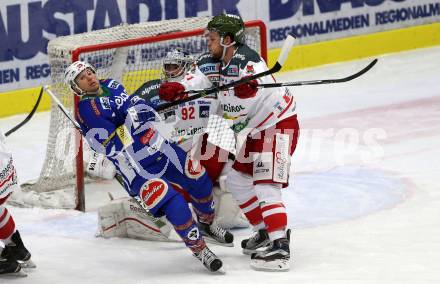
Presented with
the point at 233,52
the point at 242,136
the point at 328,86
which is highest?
the point at 233,52

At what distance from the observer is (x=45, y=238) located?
6621mm

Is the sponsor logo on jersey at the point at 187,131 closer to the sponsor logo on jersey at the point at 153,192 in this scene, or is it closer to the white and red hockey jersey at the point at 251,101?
the white and red hockey jersey at the point at 251,101

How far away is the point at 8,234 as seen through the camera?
231 inches

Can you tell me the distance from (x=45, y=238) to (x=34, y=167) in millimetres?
1566

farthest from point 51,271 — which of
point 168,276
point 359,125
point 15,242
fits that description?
point 359,125

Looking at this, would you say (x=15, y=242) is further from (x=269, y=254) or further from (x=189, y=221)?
(x=269, y=254)

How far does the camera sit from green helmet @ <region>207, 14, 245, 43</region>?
5.95 metres

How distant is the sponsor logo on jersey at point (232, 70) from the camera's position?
5934mm

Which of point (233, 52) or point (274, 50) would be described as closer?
point (233, 52)

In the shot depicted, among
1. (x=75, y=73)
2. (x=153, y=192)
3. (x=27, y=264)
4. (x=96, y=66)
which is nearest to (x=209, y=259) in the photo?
(x=153, y=192)

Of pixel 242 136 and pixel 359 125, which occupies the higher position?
pixel 242 136

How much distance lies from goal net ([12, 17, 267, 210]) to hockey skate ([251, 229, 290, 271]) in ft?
4.15

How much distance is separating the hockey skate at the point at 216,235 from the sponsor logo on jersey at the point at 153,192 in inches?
24.6

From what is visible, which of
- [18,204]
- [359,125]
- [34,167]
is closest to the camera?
[18,204]
